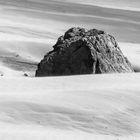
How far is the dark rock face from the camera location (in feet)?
22.5

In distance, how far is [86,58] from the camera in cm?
690

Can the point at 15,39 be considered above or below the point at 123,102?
below

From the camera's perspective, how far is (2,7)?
17.3m

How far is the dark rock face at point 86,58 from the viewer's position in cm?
686

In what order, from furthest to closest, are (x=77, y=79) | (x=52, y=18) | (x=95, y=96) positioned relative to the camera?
(x=52, y=18)
(x=77, y=79)
(x=95, y=96)

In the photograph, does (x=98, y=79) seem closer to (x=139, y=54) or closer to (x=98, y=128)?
(x=98, y=128)

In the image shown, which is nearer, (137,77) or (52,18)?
(137,77)

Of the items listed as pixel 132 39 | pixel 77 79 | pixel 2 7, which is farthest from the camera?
pixel 2 7

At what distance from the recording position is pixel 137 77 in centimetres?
618

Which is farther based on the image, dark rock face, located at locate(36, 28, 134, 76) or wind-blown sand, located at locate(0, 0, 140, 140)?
dark rock face, located at locate(36, 28, 134, 76)

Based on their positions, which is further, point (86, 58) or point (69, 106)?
point (86, 58)

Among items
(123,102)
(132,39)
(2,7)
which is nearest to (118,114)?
(123,102)

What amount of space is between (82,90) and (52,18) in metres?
10.7

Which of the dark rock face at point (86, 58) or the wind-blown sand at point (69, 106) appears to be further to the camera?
the dark rock face at point (86, 58)
